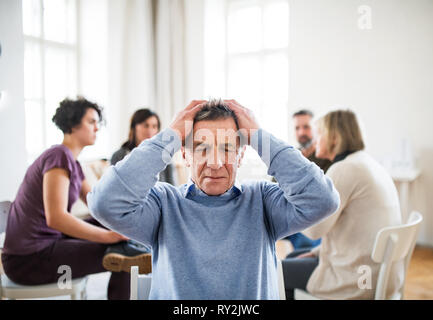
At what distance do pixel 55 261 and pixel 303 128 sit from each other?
1.69 metres

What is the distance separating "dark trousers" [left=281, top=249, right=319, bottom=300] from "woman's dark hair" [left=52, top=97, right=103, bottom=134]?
949 mm

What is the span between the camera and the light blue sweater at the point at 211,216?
2.44 feet

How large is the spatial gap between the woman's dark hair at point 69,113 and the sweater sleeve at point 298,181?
36.9 inches

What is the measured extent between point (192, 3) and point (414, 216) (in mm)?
1250

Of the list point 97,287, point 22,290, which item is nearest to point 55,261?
point 22,290

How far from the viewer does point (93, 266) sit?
1.46 meters

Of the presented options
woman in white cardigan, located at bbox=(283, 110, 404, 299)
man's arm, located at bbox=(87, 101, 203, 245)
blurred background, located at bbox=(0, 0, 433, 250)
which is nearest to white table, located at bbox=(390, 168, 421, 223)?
blurred background, located at bbox=(0, 0, 433, 250)

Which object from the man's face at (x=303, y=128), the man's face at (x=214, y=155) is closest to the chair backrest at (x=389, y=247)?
the man's face at (x=214, y=155)

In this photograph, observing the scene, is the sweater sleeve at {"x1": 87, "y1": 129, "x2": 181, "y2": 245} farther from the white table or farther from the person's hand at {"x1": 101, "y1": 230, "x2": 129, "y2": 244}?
the white table

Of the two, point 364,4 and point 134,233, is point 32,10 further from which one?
point 364,4

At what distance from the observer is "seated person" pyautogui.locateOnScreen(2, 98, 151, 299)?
4.44ft

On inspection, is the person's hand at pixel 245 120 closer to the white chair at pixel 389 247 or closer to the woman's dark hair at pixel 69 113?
the white chair at pixel 389 247

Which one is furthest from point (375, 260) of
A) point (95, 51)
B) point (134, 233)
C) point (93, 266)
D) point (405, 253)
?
point (95, 51)

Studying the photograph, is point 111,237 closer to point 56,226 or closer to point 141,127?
point 56,226
